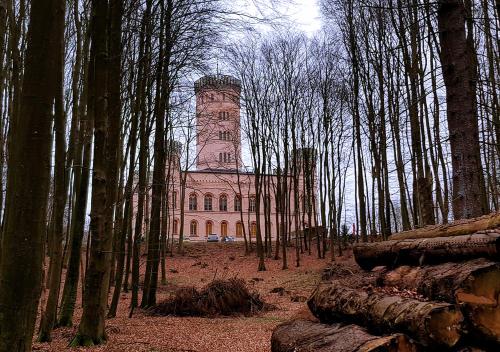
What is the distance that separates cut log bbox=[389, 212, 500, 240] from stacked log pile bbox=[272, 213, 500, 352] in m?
0.01

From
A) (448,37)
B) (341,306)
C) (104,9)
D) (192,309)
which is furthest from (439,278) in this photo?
(192,309)

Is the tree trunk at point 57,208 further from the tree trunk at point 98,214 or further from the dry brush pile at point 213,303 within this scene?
the dry brush pile at point 213,303

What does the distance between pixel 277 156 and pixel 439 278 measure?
961 inches

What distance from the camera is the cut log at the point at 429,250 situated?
4.12 metres

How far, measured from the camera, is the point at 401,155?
720 inches

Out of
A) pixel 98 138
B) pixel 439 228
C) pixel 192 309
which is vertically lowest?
pixel 192 309

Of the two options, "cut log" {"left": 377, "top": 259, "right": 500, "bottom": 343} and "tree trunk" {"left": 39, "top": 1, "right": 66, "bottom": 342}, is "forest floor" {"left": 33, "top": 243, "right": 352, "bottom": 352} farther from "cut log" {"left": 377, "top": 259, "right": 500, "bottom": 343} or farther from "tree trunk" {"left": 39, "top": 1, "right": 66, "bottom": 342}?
"cut log" {"left": 377, "top": 259, "right": 500, "bottom": 343}

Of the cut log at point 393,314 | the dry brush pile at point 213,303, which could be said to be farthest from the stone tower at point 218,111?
the cut log at point 393,314

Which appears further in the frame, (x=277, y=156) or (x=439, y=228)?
(x=277, y=156)

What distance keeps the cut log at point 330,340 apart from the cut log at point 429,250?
3.90 ft

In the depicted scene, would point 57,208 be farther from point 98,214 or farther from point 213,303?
point 213,303

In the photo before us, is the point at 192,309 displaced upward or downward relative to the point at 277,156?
downward

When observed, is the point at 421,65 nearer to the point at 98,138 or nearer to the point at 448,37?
the point at 448,37

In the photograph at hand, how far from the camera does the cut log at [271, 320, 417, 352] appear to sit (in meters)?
3.62
